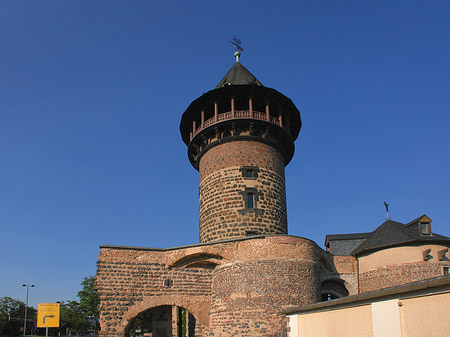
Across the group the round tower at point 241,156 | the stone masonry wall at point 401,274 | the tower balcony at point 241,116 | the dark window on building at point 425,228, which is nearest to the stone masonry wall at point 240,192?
the round tower at point 241,156

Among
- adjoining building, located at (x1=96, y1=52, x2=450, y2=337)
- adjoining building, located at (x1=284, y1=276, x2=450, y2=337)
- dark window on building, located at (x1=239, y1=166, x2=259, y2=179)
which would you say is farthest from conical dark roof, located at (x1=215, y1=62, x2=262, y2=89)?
adjoining building, located at (x1=284, y1=276, x2=450, y2=337)

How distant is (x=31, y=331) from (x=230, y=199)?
56563 millimetres

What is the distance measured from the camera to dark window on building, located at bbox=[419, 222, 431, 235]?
19484 millimetres

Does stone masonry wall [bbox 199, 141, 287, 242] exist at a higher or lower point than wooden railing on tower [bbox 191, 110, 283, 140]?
lower

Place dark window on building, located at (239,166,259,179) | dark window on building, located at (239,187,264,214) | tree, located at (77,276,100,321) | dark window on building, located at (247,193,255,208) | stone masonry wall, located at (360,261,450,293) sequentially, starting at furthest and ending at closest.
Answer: tree, located at (77,276,100,321)
dark window on building, located at (239,166,259,179)
dark window on building, located at (247,193,255,208)
dark window on building, located at (239,187,264,214)
stone masonry wall, located at (360,261,450,293)

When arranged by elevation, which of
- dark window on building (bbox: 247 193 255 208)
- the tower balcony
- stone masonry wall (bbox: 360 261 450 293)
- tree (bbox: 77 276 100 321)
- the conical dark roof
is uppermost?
the conical dark roof

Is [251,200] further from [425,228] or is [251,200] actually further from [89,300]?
[89,300]

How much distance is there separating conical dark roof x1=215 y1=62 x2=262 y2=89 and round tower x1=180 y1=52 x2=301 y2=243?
0.34 ft

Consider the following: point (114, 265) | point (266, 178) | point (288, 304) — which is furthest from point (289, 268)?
point (114, 265)

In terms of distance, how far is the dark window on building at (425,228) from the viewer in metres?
19.5

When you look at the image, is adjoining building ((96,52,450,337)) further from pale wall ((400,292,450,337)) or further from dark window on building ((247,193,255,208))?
pale wall ((400,292,450,337))

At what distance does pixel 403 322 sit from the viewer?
24.5ft

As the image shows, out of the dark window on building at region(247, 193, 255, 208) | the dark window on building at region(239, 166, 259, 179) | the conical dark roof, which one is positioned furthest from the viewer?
Result: the conical dark roof

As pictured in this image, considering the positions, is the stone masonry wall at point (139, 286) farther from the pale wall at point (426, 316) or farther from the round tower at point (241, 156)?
the pale wall at point (426, 316)
